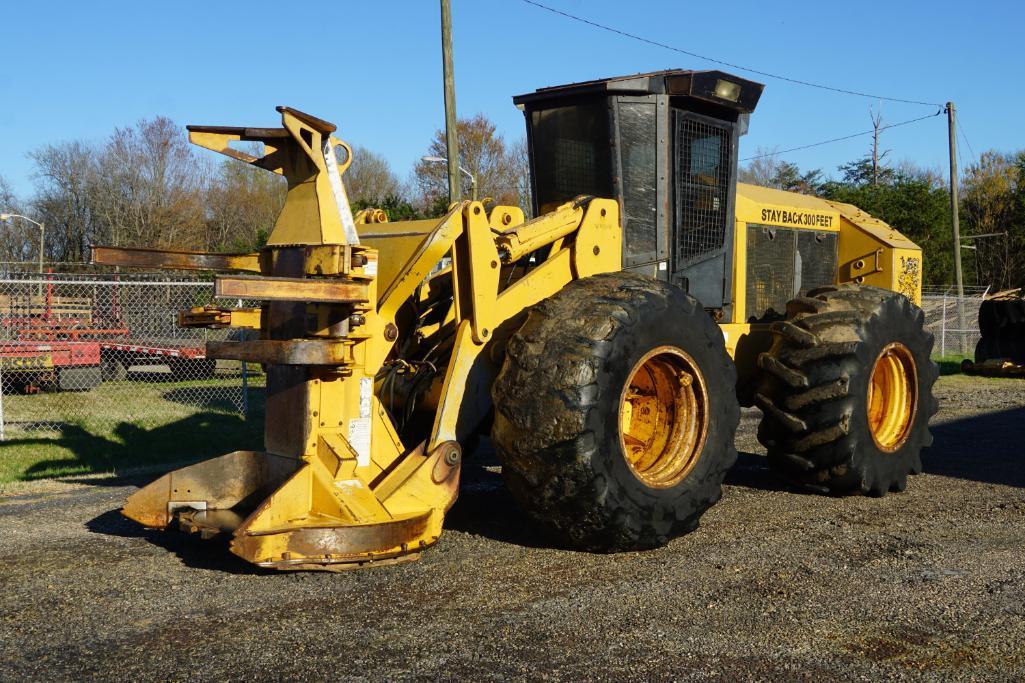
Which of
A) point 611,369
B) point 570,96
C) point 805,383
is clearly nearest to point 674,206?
point 570,96

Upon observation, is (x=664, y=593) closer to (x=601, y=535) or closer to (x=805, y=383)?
(x=601, y=535)

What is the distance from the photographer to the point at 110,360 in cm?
1964

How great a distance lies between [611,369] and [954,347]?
1005 inches

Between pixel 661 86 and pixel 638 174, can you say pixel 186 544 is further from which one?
pixel 661 86

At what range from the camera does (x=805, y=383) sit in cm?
690

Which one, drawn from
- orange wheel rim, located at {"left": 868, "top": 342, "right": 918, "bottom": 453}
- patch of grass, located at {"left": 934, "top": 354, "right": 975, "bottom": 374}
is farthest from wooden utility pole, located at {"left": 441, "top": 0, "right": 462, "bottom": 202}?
patch of grass, located at {"left": 934, "top": 354, "right": 975, "bottom": 374}

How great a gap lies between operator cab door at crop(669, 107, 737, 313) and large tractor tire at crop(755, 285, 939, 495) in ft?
2.16

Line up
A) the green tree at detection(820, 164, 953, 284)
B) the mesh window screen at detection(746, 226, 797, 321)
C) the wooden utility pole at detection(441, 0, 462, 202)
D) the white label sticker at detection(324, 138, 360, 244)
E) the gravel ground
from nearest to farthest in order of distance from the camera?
the gravel ground → the white label sticker at detection(324, 138, 360, 244) → the mesh window screen at detection(746, 226, 797, 321) → the wooden utility pole at detection(441, 0, 462, 202) → the green tree at detection(820, 164, 953, 284)

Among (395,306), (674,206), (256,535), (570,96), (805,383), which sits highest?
(570,96)

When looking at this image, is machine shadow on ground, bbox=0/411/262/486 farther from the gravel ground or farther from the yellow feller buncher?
the yellow feller buncher

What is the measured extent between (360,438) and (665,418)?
1.88 m

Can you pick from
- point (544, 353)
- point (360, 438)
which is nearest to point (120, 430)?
point (360, 438)

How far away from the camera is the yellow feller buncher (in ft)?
17.6

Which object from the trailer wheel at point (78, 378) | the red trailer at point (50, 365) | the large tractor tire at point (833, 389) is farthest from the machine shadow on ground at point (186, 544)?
the trailer wheel at point (78, 378)
